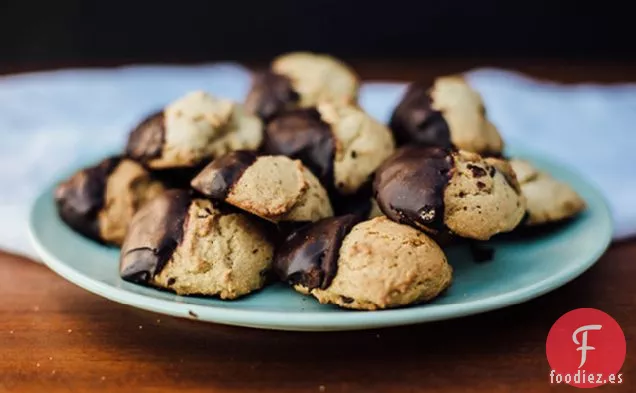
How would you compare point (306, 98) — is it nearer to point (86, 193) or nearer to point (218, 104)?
point (218, 104)

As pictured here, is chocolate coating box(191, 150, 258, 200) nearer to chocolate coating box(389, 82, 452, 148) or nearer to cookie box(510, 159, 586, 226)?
chocolate coating box(389, 82, 452, 148)

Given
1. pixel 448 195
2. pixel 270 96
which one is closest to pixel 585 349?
pixel 448 195

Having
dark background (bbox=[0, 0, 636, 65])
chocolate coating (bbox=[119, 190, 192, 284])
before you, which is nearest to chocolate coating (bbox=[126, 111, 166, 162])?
chocolate coating (bbox=[119, 190, 192, 284])

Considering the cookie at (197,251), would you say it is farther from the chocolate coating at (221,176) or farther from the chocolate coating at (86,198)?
the chocolate coating at (86,198)

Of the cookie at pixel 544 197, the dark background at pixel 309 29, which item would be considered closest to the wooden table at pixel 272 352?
the cookie at pixel 544 197

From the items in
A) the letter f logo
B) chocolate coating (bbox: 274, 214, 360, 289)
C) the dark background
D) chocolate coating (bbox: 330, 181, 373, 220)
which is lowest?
the dark background

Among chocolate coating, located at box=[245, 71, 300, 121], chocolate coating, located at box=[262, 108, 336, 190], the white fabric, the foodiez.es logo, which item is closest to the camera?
the foodiez.es logo
